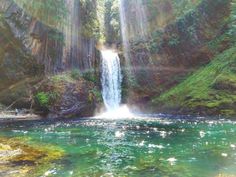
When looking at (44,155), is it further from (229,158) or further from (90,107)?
(90,107)

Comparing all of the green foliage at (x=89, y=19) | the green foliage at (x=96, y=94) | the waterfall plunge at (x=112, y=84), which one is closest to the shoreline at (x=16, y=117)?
the green foliage at (x=96, y=94)

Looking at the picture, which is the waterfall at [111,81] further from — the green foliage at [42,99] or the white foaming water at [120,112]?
the green foliage at [42,99]

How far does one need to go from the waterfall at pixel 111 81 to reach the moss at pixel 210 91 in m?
3.80

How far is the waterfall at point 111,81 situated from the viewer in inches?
1326

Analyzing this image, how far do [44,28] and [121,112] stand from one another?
34.3 feet

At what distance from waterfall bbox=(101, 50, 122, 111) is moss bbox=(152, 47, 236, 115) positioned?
12.5 feet

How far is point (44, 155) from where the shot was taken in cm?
1312

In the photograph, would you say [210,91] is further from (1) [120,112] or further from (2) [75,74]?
(2) [75,74]

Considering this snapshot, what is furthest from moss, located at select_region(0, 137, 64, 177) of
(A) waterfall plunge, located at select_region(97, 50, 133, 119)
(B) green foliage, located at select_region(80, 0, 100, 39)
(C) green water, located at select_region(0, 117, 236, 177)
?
(B) green foliage, located at select_region(80, 0, 100, 39)

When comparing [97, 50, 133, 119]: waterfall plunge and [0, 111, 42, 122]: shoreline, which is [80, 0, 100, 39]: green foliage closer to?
[97, 50, 133, 119]: waterfall plunge

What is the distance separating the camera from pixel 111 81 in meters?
34.3

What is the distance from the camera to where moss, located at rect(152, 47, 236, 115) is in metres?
28.2

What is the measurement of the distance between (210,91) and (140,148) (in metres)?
16.8

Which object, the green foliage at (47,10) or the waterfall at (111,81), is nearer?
the green foliage at (47,10)
